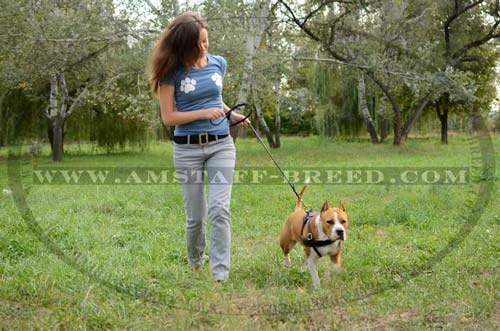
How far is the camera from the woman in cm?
411

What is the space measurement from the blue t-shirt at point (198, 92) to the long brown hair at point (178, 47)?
7cm

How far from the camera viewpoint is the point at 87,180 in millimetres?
12586

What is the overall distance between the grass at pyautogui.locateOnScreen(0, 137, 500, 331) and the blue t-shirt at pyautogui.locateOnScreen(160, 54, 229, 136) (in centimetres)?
113

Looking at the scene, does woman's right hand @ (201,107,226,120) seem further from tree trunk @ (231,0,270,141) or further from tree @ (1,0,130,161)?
tree @ (1,0,130,161)

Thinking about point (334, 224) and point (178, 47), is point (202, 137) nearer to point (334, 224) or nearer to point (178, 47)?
point (178, 47)

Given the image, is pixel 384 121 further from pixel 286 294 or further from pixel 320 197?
pixel 286 294

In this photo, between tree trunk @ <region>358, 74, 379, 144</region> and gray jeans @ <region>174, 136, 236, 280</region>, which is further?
tree trunk @ <region>358, 74, 379, 144</region>

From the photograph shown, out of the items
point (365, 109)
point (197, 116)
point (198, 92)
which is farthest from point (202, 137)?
point (365, 109)

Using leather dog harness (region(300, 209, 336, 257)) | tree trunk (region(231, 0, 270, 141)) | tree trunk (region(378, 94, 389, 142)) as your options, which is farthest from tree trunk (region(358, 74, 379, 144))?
leather dog harness (region(300, 209, 336, 257))

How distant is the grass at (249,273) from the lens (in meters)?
3.53

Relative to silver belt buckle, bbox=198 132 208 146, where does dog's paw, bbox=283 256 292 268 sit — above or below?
below

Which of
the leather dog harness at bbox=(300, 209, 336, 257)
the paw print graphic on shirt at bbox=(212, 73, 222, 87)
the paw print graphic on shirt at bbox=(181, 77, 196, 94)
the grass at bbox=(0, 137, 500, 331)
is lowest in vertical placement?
the grass at bbox=(0, 137, 500, 331)

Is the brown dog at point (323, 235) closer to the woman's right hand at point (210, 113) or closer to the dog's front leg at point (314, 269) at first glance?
the dog's front leg at point (314, 269)

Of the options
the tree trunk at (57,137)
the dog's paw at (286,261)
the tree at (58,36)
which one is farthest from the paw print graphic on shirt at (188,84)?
the tree trunk at (57,137)
